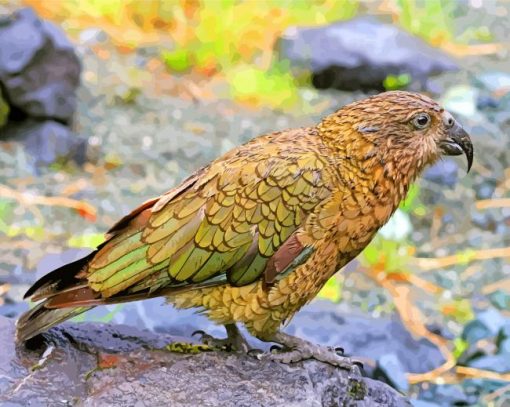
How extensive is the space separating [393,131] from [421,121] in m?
0.11

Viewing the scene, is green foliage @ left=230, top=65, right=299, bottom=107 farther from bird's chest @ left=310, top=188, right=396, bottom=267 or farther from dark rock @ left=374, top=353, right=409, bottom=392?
bird's chest @ left=310, top=188, right=396, bottom=267

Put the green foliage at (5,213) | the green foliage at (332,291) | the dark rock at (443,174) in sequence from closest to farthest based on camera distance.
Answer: the green foliage at (332,291), the green foliage at (5,213), the dark rock at (443,174)

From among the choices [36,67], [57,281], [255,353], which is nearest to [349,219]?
[255,353]

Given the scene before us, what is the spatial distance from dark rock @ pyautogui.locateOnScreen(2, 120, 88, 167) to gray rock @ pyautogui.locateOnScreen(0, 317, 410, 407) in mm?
3161

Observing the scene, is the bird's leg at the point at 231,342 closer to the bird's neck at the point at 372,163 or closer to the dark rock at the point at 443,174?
the bird's neck at the point at 372,163

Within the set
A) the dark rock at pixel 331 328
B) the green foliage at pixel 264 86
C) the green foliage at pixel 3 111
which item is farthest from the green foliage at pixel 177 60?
the dark rock at pixel 331 328

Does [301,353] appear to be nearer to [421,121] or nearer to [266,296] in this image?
[266,296]

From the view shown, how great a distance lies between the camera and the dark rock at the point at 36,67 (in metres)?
6.30

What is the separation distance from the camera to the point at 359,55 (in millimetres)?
7812

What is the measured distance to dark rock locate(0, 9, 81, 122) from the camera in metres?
6.30

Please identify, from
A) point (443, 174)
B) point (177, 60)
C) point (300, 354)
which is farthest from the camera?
point (177, 60)

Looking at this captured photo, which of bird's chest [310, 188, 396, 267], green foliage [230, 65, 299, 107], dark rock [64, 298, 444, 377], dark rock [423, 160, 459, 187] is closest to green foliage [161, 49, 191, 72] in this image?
green foliage [230, 65, 299, 107]

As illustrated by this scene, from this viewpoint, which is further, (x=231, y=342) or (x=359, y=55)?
(x=359, y=55)

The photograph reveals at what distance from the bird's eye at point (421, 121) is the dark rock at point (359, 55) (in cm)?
477
